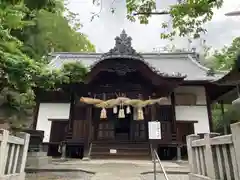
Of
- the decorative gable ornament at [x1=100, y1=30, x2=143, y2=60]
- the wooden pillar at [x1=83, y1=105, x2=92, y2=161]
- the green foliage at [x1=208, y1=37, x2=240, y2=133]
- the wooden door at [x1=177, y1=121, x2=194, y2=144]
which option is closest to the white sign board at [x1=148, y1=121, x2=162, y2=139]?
the green foliage at [x1=208, y1=37, x2=240, y2=133]

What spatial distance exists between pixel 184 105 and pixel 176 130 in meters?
1.79

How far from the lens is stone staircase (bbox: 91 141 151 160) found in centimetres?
1009

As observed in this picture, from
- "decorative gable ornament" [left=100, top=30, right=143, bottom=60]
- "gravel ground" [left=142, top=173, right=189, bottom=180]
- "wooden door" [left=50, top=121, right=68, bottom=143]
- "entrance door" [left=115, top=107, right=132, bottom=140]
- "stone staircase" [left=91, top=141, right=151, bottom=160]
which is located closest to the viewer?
"gravel ground" [left=142, top=173, right=189, bottom=180]

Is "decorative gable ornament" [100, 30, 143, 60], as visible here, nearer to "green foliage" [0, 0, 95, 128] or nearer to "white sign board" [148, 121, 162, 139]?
"green foliage" [0, 0, 95, 128]

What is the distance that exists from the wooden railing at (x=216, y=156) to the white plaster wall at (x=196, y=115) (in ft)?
25.0

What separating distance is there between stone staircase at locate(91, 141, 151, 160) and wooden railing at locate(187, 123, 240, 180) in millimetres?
5484

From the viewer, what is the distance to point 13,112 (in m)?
5.20

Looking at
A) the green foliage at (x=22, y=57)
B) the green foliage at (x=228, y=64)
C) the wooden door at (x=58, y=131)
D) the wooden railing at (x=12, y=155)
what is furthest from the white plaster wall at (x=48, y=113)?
the green foliage at (x=228, y=64)

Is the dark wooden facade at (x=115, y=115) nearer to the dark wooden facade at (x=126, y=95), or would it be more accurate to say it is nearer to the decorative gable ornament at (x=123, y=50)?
the dark wooden facade at (x=126, y=95)

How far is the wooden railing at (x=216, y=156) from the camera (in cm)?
287

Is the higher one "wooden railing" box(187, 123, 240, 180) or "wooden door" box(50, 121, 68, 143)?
"wooden door" box(50, 121, 68, 143)

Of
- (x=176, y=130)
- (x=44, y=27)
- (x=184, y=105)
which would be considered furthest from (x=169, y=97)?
(x=44, y=27)

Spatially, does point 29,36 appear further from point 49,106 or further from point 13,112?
point 49,106

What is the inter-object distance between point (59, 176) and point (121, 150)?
179 inches
